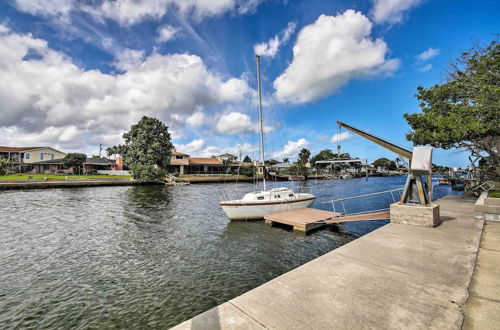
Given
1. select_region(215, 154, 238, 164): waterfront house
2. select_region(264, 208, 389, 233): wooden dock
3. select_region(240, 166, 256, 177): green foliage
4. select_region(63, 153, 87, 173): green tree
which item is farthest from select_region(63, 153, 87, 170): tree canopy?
select_region(264, 208, 389, 233): wooden dock

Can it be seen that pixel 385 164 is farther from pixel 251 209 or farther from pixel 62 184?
pixel 62 184

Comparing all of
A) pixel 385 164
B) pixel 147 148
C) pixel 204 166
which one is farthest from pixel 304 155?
pixel 385 164

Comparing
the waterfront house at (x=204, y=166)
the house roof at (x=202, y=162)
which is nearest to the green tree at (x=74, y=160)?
the waterfront house at (x=204, y=166)

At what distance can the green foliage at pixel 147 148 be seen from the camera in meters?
49.1

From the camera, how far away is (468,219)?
965cm

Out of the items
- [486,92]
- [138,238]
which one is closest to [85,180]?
[138,238]

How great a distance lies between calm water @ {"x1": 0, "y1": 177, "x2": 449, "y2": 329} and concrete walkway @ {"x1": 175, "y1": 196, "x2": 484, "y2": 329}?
151 inches

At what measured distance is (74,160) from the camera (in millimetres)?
57000

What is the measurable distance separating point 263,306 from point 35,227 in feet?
64.8

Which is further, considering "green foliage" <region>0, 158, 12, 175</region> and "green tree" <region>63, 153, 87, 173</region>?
"green tree" <region>63, 153, 87, 173</region>

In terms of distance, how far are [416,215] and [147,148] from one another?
58.3 m

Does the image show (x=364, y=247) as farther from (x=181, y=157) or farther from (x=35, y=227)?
(x=181, y=157)

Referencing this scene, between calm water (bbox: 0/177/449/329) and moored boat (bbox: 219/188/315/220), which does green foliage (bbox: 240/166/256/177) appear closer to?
moored boat (bbox: 219/188/315/220)

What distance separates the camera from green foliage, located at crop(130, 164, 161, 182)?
48250 mm
